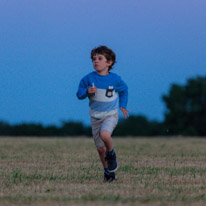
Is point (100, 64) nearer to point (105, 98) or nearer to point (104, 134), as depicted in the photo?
point (105, 98)

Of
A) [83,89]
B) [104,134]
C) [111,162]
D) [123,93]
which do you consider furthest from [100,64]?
[111,162]

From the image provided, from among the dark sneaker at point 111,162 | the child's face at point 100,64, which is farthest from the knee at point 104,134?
the child's face at point 100,64

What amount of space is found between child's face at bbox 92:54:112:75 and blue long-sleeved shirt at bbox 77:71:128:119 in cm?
9

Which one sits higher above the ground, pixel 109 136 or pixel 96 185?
pixel 109 136

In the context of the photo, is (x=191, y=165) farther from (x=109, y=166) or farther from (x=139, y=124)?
(x=139, y=124)

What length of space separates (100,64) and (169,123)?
4766 cm

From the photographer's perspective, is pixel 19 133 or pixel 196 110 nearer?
pixel 19 133

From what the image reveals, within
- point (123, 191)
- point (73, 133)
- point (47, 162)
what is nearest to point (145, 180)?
point (123, 191)

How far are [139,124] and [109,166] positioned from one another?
39.9 metres

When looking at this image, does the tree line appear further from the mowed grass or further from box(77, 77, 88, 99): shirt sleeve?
box(77, 77, 88, 99): shirt sleeve

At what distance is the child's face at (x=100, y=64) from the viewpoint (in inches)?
333

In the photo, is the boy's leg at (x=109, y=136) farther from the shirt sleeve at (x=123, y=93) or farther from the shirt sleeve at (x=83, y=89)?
the shirt sleeve at (x=83, y=89)

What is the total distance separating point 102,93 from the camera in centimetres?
831

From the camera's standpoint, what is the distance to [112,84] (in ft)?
27.6
